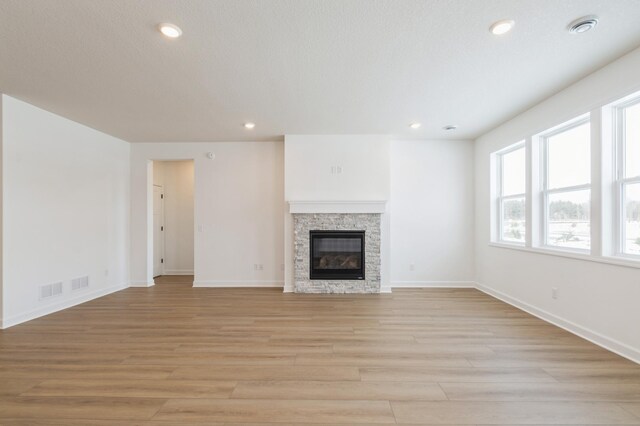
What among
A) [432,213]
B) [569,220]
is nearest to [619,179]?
[569,220]

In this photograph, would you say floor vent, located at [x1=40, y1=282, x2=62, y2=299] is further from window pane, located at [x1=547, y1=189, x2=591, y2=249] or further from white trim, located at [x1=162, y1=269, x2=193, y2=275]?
window pane, located at [x1=547, y1=189, x2=591, y2=249]

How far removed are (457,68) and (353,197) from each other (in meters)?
2.61

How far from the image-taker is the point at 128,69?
8.98 feet

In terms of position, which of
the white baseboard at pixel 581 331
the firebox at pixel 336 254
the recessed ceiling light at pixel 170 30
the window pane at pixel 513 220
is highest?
the recessed ceiling light at pixel 170 30

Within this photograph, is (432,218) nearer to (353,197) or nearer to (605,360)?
(353,197)

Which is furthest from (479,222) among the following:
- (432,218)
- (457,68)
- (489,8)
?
(489,8)

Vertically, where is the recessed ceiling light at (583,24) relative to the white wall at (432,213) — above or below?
above

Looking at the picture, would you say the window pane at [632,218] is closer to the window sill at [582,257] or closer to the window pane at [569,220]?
the window sill at [582,257]

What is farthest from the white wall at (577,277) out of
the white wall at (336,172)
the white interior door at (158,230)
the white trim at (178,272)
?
the white interior door at (158,230)

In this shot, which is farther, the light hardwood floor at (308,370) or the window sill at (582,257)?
the window sill at (582,257)

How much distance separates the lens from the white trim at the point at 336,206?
489 cm

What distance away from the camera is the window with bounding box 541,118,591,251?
3.10 m

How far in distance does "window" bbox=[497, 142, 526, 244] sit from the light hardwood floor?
4.07 ft

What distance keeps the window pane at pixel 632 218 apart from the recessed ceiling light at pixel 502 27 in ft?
6.01
